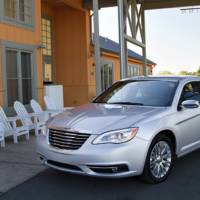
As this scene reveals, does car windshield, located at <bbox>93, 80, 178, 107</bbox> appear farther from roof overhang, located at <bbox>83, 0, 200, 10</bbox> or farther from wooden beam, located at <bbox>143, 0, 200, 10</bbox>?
wooden beam, located at <bbox>143, 0, 200, 10</bbox>

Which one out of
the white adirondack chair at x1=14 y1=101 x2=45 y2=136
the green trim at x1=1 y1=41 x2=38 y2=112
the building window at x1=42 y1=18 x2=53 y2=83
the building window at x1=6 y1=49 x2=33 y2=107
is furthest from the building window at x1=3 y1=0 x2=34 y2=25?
the building window at x1=42 y1=18 x2=53 y2=83

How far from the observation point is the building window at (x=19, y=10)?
9.91 meters

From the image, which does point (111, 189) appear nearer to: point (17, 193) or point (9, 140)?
point (17, 193)

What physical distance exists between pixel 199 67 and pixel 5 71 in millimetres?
38367

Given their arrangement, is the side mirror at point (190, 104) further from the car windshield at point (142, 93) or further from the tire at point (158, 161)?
the tire at point (158, 161)

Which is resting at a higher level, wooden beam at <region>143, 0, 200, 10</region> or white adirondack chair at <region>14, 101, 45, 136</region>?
wooden beam at <region>143, 0, 200, 10</region>

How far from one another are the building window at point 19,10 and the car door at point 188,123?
5.87 metres

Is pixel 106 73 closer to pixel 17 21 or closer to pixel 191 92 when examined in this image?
pixel 17 21

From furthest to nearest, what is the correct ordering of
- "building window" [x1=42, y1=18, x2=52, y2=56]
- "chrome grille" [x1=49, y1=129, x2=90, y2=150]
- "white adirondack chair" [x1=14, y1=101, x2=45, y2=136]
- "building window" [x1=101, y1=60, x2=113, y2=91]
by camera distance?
"building window" [x1=101, y1=60, x2=113, y2=91], "building window" [x1=42, y1=18, x2=52, y2=56], "white adirondack chair" [x1=14, y1=101, x2=45, y2=136], "chrome grille" [x1=49, y1=129, x2=90, y2=150]

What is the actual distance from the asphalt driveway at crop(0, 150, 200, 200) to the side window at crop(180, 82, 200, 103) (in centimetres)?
128

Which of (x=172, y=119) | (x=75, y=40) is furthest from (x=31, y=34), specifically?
(x=172, y=119)

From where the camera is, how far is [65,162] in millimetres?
4785

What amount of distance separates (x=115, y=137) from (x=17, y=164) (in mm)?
2432

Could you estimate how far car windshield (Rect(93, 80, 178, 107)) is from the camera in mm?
5805
